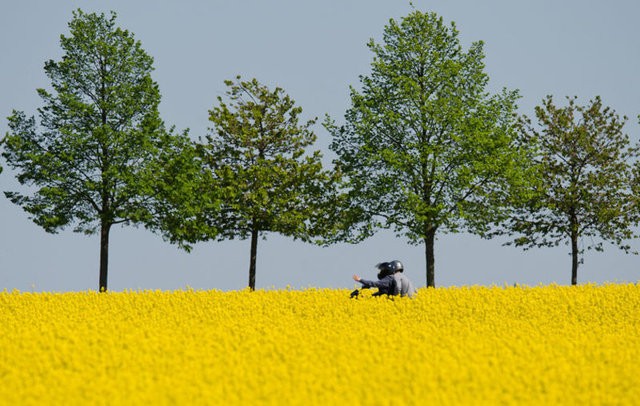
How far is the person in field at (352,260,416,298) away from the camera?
19.4m

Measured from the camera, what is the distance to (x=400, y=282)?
19.7 metres

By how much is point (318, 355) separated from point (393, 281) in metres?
8.30

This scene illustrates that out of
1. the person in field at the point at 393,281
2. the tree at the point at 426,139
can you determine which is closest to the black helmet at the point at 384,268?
the person in field at the point at 393,281

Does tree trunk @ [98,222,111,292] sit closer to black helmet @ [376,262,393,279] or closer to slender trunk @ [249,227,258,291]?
slender trunk @ [249,227,258,291]

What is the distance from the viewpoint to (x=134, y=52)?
35.7 m

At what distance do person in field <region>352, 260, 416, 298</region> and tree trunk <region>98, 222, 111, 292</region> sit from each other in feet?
53.2

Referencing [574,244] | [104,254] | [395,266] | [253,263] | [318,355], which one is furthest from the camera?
[574,244]

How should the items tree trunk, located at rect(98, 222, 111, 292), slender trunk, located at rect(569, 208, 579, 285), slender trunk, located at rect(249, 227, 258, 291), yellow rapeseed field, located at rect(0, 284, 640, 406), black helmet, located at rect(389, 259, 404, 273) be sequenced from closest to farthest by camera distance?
yellow rapeseed field, located at rect(0, 284, 640, 406), black helmet, located at rect(389, 259, 404, 273), tree trunk, located at rect(98, 222, 111, 292), slender trunk, located at rect(249, 227, 258, 291), slender trunk, located at rect(569, 208, 579, 285)

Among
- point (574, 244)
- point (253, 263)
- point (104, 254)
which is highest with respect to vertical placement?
point (574, 244)

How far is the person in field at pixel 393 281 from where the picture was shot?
63.7 feet

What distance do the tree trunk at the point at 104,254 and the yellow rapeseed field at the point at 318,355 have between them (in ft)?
41.3

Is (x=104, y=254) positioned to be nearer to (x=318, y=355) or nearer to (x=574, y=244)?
(x=574, y=244)

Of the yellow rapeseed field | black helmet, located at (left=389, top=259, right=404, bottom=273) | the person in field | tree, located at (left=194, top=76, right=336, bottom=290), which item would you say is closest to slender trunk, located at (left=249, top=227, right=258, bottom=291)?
tree, located at (left=194, top=76, right=336, bottom=290)

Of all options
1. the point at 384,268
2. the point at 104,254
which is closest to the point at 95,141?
the point at 104,254
